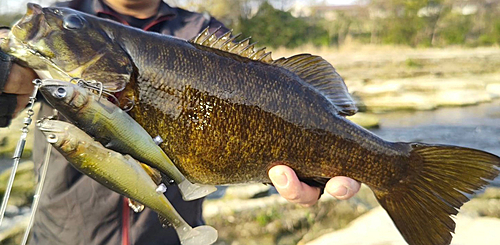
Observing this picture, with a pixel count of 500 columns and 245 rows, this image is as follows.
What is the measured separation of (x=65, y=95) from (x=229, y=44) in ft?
2.42

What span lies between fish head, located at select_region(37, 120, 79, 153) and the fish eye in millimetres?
372

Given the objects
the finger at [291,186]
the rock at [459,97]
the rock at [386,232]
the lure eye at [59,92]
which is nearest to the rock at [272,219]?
the rock at [386,232]

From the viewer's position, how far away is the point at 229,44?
1.80 meters

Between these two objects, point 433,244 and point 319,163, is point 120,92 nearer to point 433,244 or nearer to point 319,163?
point 319,163

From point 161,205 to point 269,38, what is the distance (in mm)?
25956

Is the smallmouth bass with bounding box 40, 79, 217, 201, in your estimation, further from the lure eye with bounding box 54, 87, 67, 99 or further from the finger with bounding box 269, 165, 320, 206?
the finger with bounding box 269, 165, 320, 206

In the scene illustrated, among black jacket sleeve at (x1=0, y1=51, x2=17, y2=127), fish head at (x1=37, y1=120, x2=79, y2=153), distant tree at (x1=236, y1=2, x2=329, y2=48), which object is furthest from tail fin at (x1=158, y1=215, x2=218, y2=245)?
distant tree at (x1=236, y1=2, x2=329, y2=48)

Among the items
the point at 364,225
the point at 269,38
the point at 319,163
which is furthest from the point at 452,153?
the point at 269,38

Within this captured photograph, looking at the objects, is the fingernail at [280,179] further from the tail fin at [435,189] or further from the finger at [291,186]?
the tail fin at [435,189]

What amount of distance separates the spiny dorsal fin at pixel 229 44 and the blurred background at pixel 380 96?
130 inches

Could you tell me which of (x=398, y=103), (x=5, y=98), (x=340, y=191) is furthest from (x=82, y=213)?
(x=398, y=103)

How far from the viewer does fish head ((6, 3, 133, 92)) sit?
148 cm

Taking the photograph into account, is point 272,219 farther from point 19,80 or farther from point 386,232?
point 19,80

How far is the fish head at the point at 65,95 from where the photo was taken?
52.1 inches
